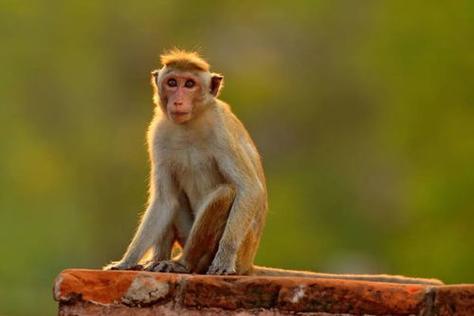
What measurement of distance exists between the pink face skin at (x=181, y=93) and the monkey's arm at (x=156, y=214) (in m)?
0.44

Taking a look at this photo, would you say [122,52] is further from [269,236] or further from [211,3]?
[269,236]

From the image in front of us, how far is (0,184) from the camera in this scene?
164 feet

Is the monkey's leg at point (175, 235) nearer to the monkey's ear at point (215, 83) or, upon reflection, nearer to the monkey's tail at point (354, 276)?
the monkey's tail at point (354, 276)

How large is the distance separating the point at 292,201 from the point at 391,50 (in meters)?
4.87

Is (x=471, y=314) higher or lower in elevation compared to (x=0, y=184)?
lower

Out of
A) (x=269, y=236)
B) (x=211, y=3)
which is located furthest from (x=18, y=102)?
(x=269, y=236)

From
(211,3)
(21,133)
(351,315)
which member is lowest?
(351,315)

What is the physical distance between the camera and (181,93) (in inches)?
615

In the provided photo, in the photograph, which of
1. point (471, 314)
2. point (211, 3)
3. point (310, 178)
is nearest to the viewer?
point (471, 314)

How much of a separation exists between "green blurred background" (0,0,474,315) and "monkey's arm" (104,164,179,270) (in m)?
27.0

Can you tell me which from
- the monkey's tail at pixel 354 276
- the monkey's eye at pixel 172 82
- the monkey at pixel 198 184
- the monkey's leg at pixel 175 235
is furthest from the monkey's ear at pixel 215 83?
the monkey's tail at pixel 354 276

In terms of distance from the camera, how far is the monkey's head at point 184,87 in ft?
51.1

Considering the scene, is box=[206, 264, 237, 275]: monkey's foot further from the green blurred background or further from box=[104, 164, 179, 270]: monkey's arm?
the green blurred background

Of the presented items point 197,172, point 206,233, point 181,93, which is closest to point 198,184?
point 197,172
